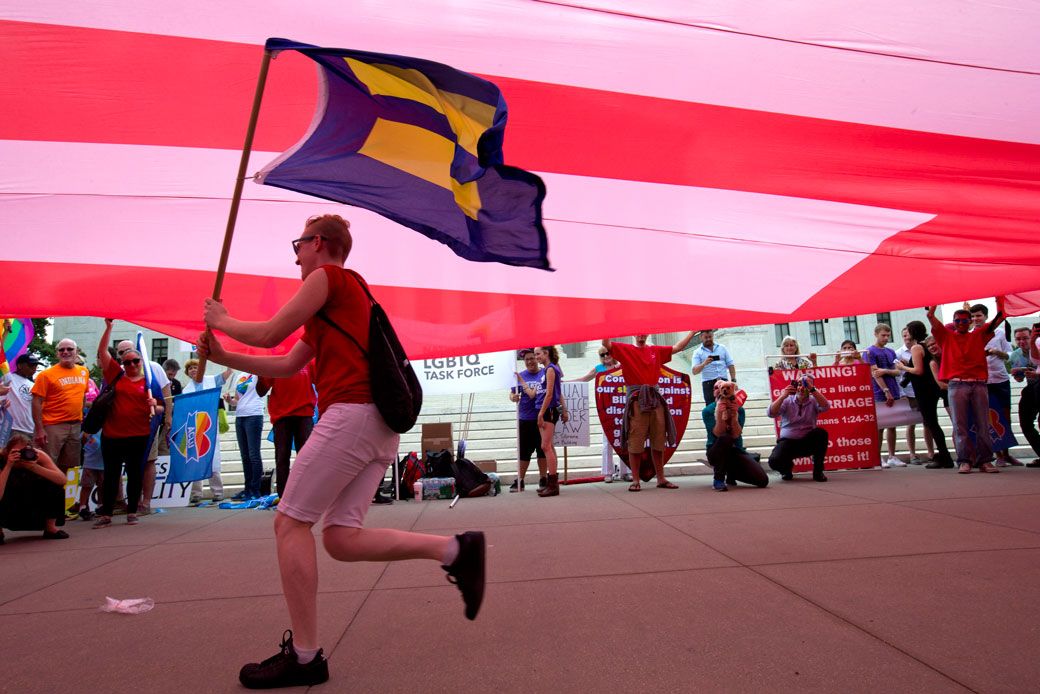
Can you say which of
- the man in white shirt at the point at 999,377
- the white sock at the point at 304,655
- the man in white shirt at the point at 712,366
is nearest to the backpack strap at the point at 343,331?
the white sock at the point at 304,655

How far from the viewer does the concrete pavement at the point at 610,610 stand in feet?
6.99

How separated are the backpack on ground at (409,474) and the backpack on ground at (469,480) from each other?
0.50 m

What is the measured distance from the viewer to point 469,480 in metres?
7.97

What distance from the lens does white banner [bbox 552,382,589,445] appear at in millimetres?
9281

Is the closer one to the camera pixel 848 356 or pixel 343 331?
pixel 343 331

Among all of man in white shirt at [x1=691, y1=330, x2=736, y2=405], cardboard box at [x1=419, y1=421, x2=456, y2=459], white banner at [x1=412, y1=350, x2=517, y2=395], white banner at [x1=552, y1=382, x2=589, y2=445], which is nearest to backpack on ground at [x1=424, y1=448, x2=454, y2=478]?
cardboard box at [x1=419, y1=421, x2=456, y2=459]

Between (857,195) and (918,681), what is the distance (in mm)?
3160

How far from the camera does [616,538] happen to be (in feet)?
14.8

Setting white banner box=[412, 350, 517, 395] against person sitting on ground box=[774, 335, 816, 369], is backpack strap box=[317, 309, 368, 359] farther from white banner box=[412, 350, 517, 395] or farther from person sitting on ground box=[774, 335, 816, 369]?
person sitting on ground box=[774, 335, 816, 369]

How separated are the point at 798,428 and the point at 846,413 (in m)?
1.50

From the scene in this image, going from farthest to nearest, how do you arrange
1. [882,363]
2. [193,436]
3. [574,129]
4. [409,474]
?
[882,363] → [193,436] → [409,474] → [574,129]

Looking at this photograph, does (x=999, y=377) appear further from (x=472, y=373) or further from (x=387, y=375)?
(x=387, y=375)

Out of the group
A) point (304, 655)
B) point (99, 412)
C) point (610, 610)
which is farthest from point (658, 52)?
point (99, 412)

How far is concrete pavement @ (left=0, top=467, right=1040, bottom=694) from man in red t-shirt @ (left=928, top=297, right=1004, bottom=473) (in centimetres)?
253
